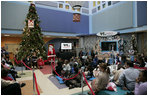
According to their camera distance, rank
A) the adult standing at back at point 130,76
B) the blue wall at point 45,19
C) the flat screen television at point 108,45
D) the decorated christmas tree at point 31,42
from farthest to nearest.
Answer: the flat screen television at point 108,45
the blue wall at point 45,19
the decorated christmas tree at point 31,42
the adult standing at back at point 130,76

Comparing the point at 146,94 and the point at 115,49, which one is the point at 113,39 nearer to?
the point at 115,49

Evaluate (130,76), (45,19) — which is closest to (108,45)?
(45,19)

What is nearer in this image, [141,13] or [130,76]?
[130,76]

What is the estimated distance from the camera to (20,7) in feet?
32.4

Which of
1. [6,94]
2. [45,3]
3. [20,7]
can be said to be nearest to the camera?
[6,94]

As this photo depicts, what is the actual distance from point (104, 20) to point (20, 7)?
873 cm

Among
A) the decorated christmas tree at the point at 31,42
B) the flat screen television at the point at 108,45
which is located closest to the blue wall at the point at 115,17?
the flat screen television at the point at 108,45

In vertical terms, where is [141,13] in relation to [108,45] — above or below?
above

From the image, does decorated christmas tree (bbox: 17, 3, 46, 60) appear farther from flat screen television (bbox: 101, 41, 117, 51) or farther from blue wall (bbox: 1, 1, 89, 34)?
flat screen television (bbox: 101, 41, 117, 51)

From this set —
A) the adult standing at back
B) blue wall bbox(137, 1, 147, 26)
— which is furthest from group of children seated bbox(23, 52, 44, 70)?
blue wall bbox(137, 1, 147, 26)

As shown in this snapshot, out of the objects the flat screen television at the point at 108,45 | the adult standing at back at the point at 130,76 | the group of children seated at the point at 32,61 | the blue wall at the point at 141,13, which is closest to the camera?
the adult standing at back at the point at 130,76

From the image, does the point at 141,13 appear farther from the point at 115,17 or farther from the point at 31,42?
the point at 31,42

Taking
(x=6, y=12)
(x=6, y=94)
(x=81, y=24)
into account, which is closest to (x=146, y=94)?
(x=6, y=94)

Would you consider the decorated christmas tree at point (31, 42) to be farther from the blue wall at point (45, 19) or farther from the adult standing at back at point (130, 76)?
the adult standing at back at point (130, 76)
